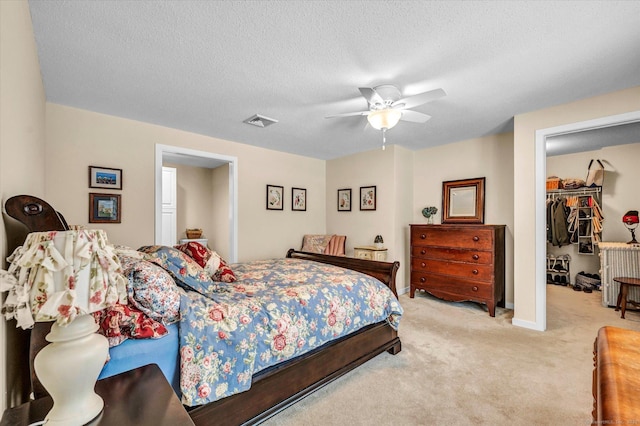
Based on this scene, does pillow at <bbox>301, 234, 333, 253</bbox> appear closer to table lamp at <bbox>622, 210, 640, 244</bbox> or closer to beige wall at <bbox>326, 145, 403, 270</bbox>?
beige wall at <bbox>326, 145, 403, 270</bbox>

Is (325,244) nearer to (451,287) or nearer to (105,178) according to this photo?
(451,287)

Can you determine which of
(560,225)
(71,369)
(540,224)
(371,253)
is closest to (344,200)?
(371,253)

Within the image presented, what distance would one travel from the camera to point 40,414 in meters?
0.92

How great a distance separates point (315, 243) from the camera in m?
5.05

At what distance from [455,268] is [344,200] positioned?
7.21 feet

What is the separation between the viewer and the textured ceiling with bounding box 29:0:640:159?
1607mm

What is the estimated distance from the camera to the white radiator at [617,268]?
381cm

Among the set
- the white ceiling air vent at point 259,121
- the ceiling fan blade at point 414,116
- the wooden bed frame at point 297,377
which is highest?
the white ceiling air vent at point 259,121

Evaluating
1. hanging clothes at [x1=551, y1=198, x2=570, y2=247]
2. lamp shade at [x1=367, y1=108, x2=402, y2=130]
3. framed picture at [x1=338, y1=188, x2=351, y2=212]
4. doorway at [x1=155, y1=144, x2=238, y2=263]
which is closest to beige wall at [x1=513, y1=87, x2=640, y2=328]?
lamp shade at [x1=367, y1=108, x2=402, y2=130]

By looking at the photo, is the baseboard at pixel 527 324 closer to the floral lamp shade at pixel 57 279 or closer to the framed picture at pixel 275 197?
the framed picture at pixel 275 197

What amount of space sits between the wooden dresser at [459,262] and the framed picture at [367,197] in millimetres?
814

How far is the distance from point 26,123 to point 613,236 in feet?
23.8

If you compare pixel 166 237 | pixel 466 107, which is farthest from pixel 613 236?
pixel 166 237

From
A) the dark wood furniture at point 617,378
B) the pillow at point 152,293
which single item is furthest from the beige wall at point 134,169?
the dark wood furniture at point 617,378
